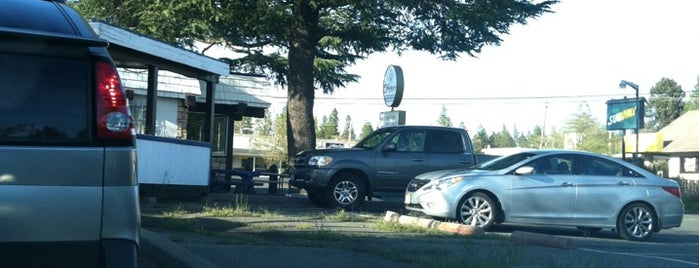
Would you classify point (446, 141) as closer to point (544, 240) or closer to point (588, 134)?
point (544, 240)

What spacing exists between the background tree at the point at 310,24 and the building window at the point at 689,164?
33.5 m

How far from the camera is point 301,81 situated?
21.0 meters

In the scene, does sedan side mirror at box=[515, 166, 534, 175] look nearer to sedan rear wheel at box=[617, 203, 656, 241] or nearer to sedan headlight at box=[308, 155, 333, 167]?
sedan rear wheel at box=[617, 203, 656, 241]

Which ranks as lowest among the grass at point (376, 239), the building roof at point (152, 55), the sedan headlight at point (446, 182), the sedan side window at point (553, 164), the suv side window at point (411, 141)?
the grass at point (376, 239)

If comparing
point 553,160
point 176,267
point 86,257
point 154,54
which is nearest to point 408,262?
point 176,267

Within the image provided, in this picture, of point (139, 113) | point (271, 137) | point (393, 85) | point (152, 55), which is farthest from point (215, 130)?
point (271, 137)

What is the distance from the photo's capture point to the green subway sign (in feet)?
125

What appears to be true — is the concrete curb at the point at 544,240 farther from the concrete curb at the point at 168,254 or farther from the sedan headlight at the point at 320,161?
the sedan headlight at the point at 320,161

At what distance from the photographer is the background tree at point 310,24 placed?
773 inches

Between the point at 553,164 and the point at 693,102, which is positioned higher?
the point at 693,102

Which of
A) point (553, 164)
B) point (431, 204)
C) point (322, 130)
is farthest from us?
point (322, 130)

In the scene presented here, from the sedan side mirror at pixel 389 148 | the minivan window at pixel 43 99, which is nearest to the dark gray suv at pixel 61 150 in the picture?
the minivan window at pixel 43 99

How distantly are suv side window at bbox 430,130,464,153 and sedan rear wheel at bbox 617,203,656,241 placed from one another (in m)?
4.39

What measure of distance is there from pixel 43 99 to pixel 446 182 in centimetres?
1045
